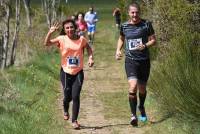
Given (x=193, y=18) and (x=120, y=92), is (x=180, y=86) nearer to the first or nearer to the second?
(x=193, y=18)

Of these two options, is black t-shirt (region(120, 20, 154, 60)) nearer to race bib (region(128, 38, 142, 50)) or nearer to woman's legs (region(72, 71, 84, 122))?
race bib (region(128, 38, 142, 50))

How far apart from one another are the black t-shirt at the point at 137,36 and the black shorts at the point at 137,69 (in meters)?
0.07

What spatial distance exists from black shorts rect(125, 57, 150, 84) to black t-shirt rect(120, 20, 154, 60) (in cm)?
7

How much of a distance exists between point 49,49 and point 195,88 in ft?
46.0

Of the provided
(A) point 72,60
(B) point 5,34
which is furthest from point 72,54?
(B) point 5,34

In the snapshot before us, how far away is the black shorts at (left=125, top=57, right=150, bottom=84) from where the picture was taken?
987 cm

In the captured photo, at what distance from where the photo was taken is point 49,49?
22.4 metres

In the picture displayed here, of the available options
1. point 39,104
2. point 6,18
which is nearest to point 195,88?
point 39,104

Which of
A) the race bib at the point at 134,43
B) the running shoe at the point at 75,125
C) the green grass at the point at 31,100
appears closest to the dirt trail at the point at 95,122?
the running shoe at the point at 75,125

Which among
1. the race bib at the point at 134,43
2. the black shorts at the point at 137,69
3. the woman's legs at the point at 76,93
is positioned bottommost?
the woman's legs at the point at 76,93

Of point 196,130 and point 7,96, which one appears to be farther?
point 7,96

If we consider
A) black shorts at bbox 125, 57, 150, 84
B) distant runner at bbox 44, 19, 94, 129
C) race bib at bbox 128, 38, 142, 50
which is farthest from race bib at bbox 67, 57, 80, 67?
race bib at bbox 128, 38, 142, 50

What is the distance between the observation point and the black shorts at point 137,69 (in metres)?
9.87

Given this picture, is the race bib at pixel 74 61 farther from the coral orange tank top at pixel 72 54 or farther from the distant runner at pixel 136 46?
the distant runner at pixel 136 46
